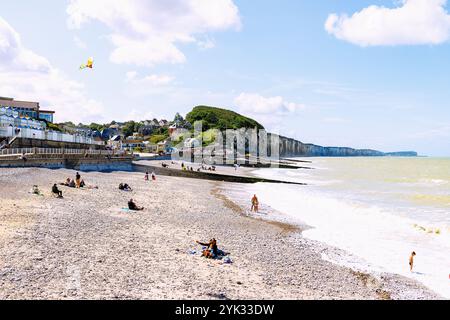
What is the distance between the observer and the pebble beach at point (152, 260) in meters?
10.8

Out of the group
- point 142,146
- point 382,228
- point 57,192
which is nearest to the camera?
point 57,192

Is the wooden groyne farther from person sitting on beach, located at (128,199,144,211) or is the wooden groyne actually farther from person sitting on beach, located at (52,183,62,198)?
person sitting on beach, located at (128,199,144,211)

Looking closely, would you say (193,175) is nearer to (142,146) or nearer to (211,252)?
(211,252)

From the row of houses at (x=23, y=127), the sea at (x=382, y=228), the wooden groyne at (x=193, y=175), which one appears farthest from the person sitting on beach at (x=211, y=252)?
the wooden groyne at (x=193, y=175)

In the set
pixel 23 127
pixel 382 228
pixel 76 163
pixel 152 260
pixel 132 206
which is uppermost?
pixel 23 127

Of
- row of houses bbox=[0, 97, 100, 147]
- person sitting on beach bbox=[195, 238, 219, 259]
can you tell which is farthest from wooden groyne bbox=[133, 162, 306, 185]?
person sitting on beach bbox=[195, 238, 219, 259]

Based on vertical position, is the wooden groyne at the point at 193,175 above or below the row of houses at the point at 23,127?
below

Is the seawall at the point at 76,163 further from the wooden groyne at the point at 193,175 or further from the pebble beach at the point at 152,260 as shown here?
the pebble beach at the point at 152,260

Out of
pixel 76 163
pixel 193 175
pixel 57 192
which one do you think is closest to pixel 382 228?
pixel 57 192

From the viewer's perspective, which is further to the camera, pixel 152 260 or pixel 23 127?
pixel 23 127

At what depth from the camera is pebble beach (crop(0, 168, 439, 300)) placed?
35.5 feet

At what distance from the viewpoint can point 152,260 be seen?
13633 millimetres

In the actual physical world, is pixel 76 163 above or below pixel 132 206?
above

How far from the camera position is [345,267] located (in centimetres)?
1529
